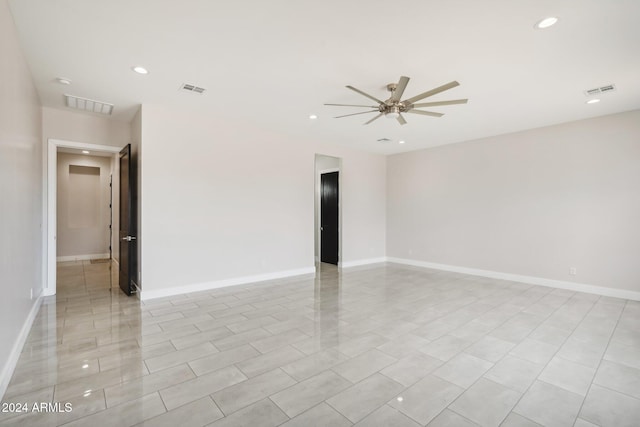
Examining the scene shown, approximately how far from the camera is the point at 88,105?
444 cm

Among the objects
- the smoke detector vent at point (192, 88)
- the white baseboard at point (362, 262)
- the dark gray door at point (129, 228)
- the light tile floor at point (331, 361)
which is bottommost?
the light tile floor at point (331, 361)

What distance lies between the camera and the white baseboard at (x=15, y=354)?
7.09ft

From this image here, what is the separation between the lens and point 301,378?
93.4 inches

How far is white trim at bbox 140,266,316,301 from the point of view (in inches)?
176

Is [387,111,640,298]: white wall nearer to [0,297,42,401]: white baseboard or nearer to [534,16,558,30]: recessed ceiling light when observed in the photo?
[534,16,558,30]: recessed ceiling light

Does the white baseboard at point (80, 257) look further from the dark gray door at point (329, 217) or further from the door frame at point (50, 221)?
the dark gray door at point (329, 217)

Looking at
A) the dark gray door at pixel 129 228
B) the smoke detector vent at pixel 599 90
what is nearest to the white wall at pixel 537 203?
the smoke detector vent at pixel 599 90

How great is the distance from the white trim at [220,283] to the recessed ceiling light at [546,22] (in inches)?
203

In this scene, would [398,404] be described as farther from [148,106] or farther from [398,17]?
[148,106]

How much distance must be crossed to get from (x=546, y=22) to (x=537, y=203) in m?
4.07

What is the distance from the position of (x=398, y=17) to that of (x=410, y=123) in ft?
9.86

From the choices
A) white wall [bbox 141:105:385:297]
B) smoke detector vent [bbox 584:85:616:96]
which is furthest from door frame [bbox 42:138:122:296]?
smoke detector vent [bbox 584:85:616:96]

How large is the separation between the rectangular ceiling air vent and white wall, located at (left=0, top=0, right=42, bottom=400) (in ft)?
1.43

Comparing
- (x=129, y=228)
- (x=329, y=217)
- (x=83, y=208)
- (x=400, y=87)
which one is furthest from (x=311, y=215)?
(x=83, y=208)
